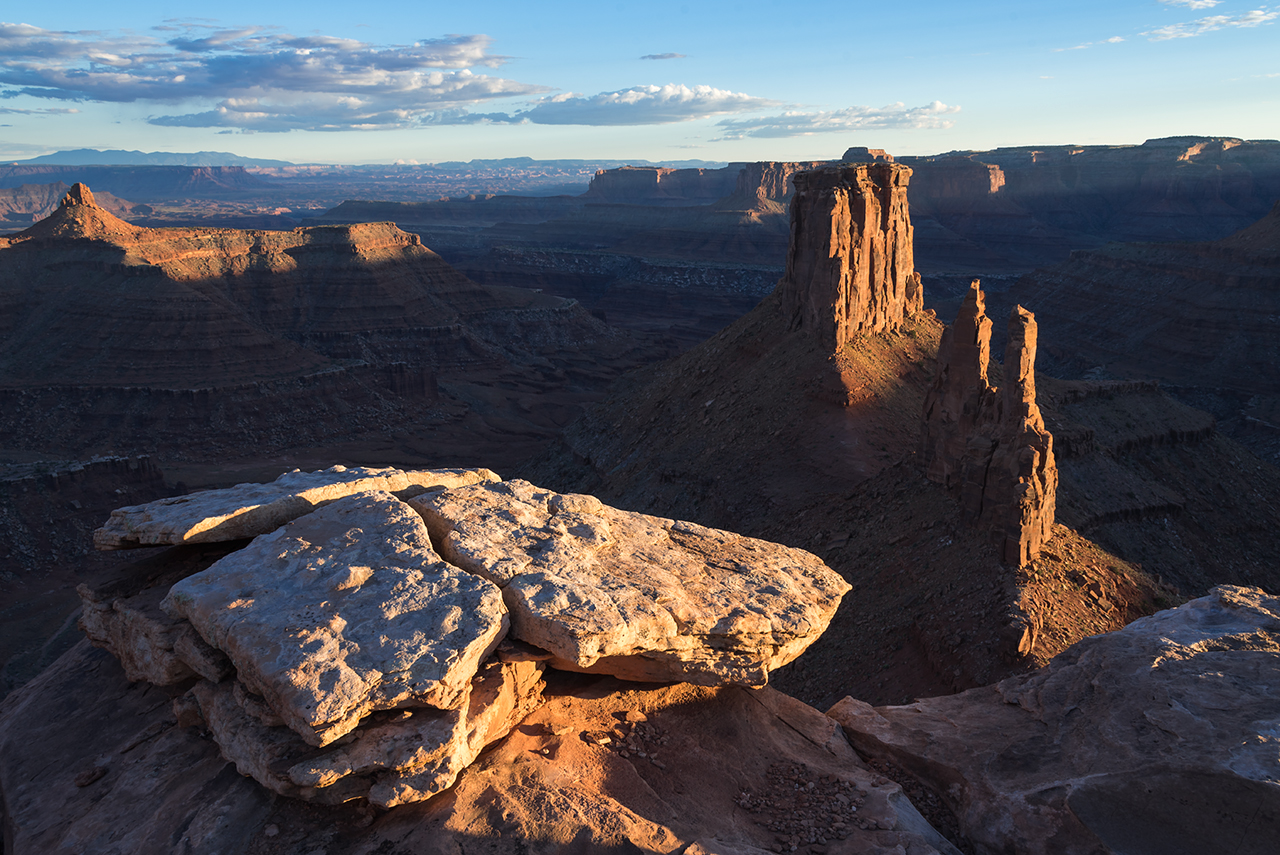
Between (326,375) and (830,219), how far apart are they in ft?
179

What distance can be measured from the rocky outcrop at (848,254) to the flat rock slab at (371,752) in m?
33.4

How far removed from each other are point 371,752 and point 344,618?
161 cm

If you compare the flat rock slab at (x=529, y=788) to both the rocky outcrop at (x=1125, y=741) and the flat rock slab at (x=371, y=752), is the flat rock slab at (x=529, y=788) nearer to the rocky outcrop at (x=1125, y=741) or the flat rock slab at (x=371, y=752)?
the flat rock slab at (x=371, y=752)

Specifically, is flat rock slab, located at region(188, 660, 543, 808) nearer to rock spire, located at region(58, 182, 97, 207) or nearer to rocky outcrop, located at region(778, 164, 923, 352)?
rocky outcrop, located at region(778, 164, 923, 352)

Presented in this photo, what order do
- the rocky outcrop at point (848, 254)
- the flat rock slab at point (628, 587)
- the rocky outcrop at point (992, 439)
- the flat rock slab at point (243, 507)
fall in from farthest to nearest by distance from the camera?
1. the rocky outcrop at point (848, 254)
2. the rocky outcrop at point (992, 439)
3. the flat rock slab at point (243, 507)
4. the flat rock slab at point (628, 587)

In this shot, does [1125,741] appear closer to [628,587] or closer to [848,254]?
[628,587]

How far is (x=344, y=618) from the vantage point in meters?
9.91

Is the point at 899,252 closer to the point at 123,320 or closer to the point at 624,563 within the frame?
the point at 624,563

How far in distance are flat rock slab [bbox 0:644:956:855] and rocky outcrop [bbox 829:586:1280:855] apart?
1.05m

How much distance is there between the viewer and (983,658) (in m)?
20.2

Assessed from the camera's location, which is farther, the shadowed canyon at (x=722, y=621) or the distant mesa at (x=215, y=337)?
the distant mesa at (x=215, y=337)

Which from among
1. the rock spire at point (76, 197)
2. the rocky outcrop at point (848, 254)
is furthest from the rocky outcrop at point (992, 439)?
the rock spire at point (76, 197)

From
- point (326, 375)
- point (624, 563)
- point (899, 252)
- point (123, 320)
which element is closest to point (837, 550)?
point (624, 563)

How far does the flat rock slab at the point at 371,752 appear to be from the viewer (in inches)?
363
